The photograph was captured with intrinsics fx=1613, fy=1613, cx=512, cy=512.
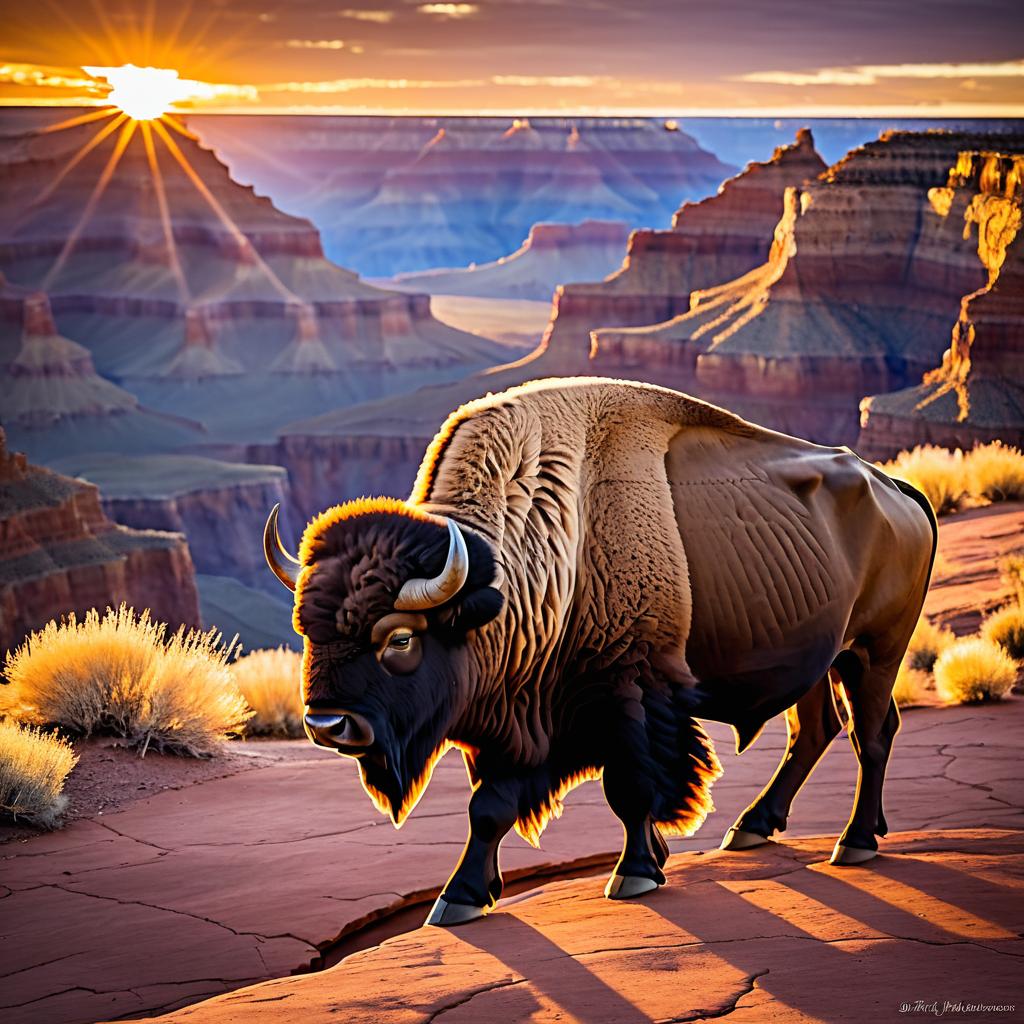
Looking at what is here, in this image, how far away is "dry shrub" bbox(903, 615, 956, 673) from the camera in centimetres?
1285

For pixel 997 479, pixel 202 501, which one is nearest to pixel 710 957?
pixel 997 479

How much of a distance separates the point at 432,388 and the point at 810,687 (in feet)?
312

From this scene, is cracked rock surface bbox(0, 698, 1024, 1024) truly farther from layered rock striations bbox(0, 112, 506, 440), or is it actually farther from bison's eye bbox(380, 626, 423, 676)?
layered rock striations bbox(0, 112, 506, 440)

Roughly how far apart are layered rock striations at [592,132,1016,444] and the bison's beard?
62.7 m

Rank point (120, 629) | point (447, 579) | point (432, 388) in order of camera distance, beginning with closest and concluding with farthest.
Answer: point (447, 579) → point (120, 629) → point (432, 388)

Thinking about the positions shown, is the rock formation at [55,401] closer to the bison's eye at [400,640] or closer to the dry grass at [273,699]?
the dry grass at [273,699]

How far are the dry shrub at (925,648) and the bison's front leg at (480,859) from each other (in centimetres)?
730

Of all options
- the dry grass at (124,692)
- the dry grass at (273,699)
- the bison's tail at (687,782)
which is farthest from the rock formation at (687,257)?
the bison's tail at (687,782)

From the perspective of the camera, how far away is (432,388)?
3989 inches

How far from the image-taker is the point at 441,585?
18.0 ft

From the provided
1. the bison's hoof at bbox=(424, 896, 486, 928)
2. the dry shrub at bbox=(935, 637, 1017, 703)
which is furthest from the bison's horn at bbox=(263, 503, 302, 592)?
the dry shrub at bbox=(935, 637, 1017, 703)

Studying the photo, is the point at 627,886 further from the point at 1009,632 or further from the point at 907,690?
the point at 1009,632

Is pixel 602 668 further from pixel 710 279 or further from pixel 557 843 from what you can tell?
pixel 710 279

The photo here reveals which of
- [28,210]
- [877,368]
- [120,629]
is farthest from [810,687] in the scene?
[28,210]
